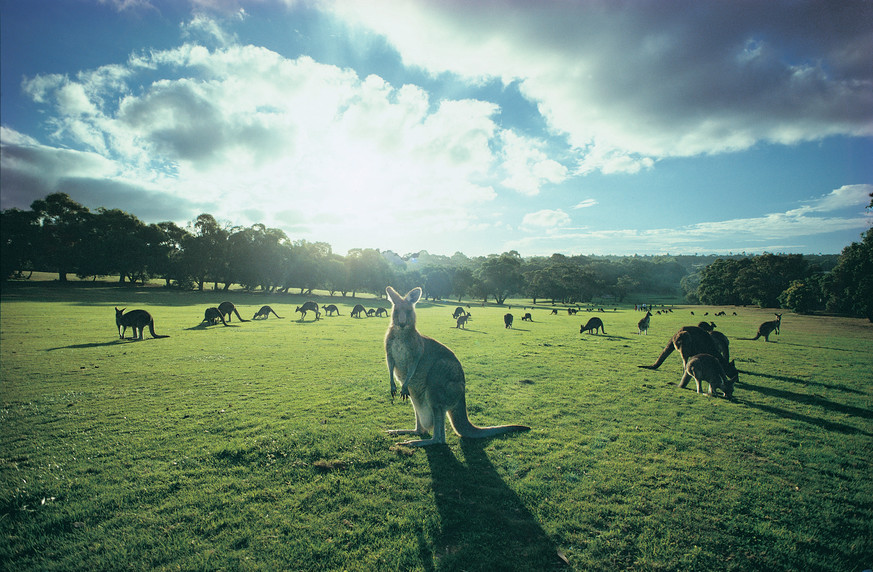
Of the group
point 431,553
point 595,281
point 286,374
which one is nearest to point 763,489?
point 431,553

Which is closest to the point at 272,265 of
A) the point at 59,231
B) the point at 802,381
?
the point at 59,231

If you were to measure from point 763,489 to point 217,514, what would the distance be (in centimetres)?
773

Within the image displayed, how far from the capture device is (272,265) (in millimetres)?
57875

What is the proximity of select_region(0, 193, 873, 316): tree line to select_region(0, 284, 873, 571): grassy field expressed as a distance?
45.1 meters

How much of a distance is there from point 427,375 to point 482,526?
2415 millimetres

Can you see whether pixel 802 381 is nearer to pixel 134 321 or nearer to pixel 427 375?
pixel 427 375

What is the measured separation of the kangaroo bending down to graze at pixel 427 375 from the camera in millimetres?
5641

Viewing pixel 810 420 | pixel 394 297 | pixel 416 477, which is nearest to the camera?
pixel 416 477

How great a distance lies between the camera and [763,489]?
469cm

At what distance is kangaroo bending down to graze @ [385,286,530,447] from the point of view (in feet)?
18.5

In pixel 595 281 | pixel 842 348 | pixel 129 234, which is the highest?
pixel 129 234

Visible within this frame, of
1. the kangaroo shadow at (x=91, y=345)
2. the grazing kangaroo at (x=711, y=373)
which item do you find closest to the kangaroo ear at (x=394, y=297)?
the grazing kangaroo at (x=711, y=373)

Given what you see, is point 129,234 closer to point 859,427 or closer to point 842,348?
point 859,427

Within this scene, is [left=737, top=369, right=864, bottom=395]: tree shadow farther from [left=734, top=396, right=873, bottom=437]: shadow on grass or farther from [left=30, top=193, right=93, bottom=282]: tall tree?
[left=30, top=193, right=93, bottom=282]: tall tree
